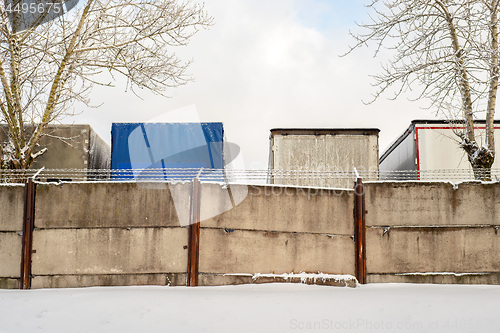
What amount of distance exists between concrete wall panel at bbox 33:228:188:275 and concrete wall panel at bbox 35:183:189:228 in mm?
182

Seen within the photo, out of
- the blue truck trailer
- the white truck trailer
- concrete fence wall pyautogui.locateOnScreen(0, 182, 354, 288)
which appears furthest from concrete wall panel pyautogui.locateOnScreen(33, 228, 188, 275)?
the white truck trailer

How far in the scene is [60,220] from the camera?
9.83m

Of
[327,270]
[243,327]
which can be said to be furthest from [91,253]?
[327,270]

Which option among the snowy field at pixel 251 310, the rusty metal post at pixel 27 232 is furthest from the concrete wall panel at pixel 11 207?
the snowy field at pixel 251 310

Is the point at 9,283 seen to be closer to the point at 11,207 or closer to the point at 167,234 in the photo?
the point at 11,207

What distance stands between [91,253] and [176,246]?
180 centimetres

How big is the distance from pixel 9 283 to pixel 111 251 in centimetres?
229

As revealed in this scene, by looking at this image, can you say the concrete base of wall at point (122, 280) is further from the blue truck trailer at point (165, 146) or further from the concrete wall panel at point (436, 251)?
the blue truck trailer at point (165, 146)

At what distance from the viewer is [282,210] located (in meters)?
9.82

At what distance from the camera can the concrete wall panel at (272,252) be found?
960 centimetres

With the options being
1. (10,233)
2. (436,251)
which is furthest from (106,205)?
(436,251)

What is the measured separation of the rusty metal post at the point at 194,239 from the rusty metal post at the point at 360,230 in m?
3.37

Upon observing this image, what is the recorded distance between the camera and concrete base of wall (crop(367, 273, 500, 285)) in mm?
9672

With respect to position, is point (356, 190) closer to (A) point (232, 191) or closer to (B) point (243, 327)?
(A) point (232, 191)
